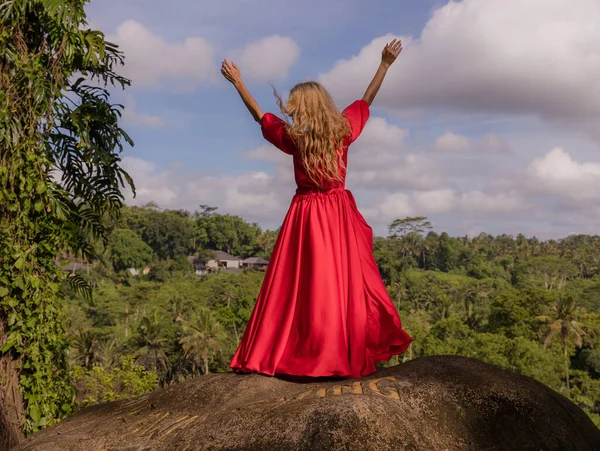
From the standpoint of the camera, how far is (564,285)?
58.7m

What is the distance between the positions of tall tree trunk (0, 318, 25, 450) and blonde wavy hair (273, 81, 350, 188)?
168 inches

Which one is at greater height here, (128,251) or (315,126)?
(128,251)

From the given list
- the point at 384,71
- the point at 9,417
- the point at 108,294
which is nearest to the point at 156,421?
the point at 384,71

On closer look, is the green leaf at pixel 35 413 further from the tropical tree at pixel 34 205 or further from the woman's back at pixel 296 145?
the woman's back at pixel 296 145

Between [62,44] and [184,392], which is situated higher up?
[62,44]

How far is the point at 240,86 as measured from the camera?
4660 millimetres

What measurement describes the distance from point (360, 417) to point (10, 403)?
5.13 metres

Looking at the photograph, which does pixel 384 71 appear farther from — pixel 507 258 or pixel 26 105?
pixel 507 258

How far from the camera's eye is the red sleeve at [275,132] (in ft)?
14.8

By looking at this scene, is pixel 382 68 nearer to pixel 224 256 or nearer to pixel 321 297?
pixel 321 297

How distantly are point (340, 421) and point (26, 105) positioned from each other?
5.61 metres

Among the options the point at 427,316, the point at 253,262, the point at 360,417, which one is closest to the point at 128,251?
the point at 253,262

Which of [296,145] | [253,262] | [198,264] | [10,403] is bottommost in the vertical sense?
[10,403]

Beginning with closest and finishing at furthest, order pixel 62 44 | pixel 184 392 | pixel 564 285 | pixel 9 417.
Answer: pixel 184 392, pixel 9 417, pixel 62 44, pixel 564 285
